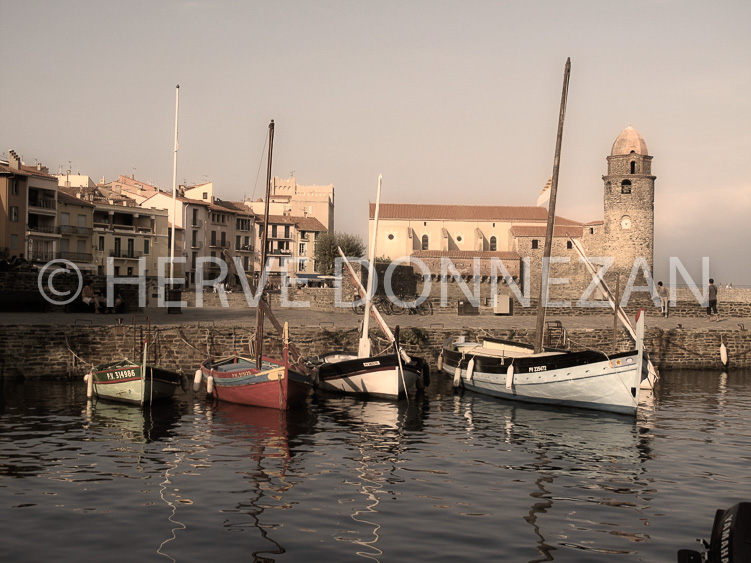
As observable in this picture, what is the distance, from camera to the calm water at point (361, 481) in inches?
477

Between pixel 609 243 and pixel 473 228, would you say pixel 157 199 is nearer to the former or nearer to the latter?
pixel 473 228

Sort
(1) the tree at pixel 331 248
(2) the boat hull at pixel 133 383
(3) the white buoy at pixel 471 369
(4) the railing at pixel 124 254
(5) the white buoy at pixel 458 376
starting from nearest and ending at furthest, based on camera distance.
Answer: (2) the boat hull at pixel 133 383, (3) the white buoy at pixel 471 369, (5) the white buoy at pixel 458 376, (4) the railing at pixel 124 254, (1) the tree at pixel 331 248

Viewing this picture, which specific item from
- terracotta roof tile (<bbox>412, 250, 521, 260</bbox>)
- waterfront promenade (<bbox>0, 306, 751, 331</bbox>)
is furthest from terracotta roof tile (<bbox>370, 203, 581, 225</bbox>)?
waterfront promenade (<bbox>0, 306, 751, 331</bbox>)

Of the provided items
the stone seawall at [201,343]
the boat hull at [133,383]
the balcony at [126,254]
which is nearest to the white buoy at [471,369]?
the stone seawall at [201,343]

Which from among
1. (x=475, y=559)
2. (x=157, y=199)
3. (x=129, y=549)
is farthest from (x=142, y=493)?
(x=157, y=199)

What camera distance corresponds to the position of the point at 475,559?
11.4 m

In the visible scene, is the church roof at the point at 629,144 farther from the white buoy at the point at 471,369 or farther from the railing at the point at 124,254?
the white buoy at the point at 471,369

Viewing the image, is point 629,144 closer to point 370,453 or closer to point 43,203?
point 43,203

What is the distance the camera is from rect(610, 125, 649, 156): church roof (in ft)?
270

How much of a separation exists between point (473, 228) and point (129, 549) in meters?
94.0

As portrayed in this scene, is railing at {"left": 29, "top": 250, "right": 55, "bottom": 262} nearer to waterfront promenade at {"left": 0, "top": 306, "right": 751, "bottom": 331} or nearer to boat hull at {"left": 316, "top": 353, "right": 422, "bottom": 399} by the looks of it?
waterfront promenade at {"left": 0, "top": 306, "right": 751, "bottom": 331}

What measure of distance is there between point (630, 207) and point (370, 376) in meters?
60.6

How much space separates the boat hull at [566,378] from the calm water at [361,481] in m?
Answer: 0.66

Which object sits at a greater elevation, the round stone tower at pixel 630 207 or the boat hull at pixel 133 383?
the round stone tower at pixel 630 207
